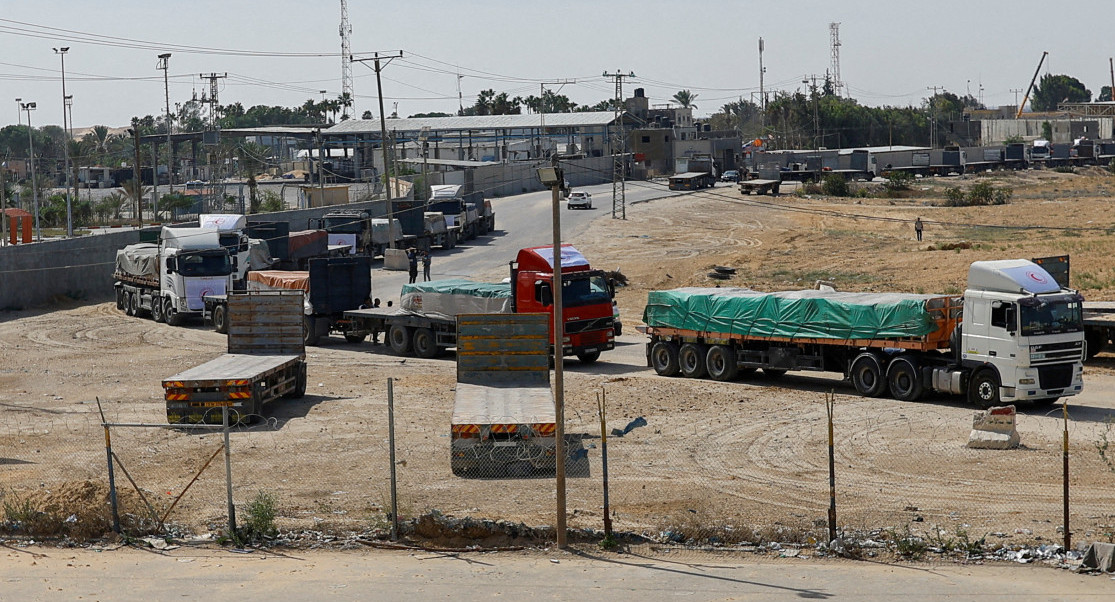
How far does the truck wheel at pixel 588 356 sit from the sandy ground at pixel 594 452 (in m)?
0.52

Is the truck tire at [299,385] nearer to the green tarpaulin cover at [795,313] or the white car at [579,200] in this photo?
the green tarpaulin cover at [795,313]

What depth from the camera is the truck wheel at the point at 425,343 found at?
33.7 m

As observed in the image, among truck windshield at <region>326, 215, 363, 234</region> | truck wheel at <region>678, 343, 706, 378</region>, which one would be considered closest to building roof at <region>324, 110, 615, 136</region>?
truck windshield at <region>326, 215, 363, 234</region>

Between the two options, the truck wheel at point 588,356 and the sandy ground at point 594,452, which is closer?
the sandy ground at point 594,452

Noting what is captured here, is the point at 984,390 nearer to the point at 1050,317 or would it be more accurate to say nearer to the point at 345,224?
the point at 1050,317

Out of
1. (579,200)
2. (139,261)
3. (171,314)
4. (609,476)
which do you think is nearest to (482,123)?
(579,200)

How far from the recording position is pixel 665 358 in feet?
98.1

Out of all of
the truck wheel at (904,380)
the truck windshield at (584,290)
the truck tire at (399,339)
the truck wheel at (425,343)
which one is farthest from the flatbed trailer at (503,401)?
the truck tire at (399,339)

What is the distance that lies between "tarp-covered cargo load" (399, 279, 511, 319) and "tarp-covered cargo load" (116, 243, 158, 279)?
13.9m

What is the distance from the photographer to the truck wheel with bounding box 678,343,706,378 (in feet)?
95.7

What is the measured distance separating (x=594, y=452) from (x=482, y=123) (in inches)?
4232

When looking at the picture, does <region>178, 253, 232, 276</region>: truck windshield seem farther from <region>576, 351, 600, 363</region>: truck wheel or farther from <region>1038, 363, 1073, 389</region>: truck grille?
<region>1038, 363, 1073, 389</region>: truck grille

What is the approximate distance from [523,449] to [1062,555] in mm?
8299

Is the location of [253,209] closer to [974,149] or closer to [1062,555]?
[1062,555]
